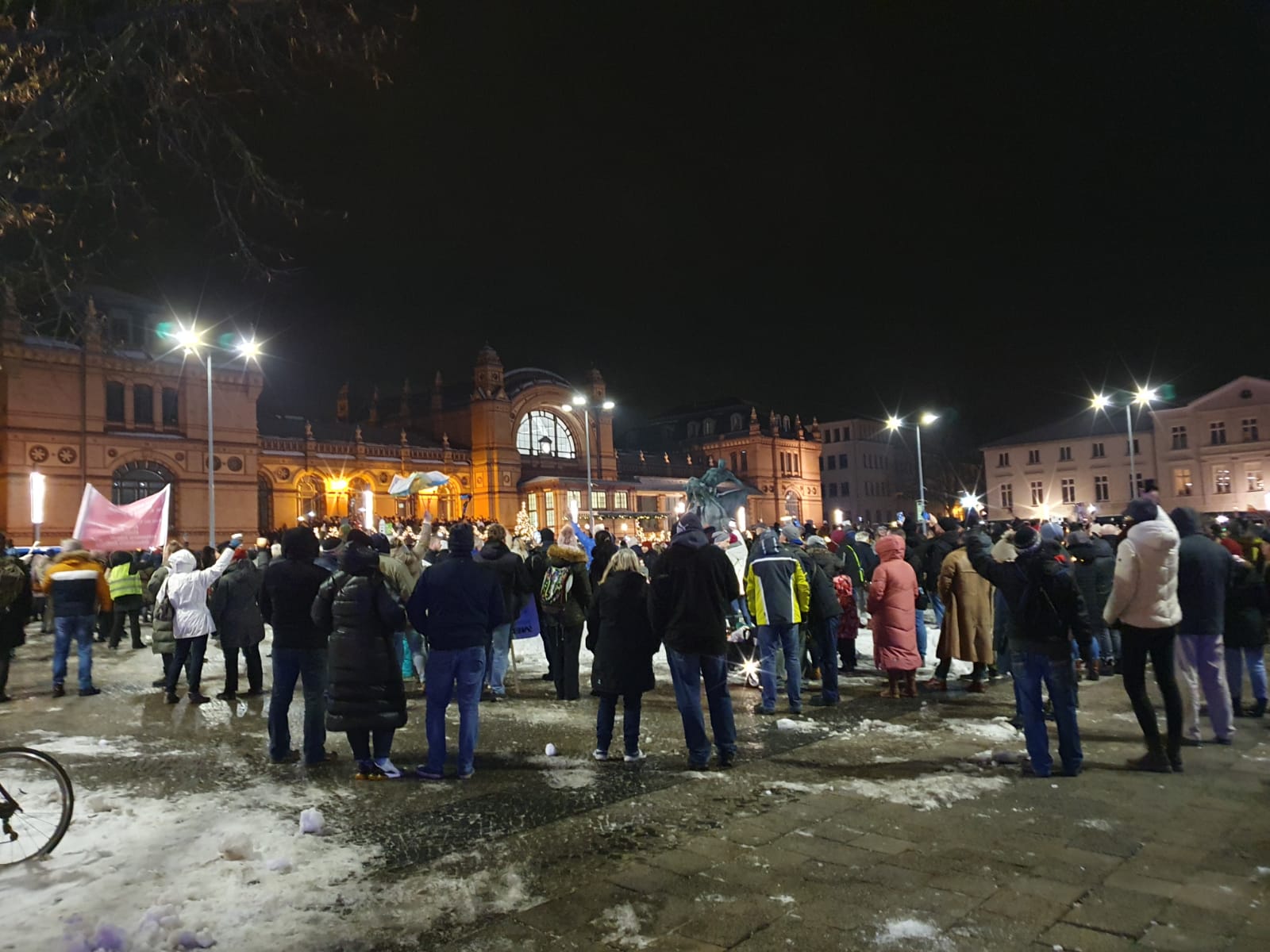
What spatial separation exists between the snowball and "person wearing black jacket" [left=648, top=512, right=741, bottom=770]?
324 centimetres

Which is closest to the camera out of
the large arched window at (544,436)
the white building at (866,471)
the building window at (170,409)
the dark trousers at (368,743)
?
the dark trousers at (368,743)

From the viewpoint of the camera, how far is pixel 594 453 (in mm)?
64750

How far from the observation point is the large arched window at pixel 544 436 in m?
60.4

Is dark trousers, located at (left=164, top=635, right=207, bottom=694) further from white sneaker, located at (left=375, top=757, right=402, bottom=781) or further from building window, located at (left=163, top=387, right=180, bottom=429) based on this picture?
building window, located at (left=163, top=387, right=180, bottom=429)

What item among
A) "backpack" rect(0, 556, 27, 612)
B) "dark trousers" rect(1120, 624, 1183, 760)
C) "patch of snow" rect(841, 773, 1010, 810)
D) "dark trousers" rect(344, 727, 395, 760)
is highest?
"backpack" rect(0, 556, 27, 612)

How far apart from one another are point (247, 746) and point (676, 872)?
5.08m

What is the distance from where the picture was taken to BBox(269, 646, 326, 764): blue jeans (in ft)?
24.1

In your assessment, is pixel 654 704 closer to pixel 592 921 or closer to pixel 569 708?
pixel 569 708

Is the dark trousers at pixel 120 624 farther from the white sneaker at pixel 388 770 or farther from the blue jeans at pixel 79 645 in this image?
the white sneaker at pixel 388 770

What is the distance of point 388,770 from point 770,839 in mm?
3303

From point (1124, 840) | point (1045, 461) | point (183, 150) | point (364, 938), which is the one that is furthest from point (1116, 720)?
point (1045, 461)

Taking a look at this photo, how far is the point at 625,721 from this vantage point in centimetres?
717

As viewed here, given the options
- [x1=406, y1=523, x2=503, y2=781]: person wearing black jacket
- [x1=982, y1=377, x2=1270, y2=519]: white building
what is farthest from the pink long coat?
[x1=982, y1=377, x2=1270, y2=519]: white building

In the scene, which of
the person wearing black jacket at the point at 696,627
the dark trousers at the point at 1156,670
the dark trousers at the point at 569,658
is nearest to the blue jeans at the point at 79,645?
the dark trousers at the point at 569,658
